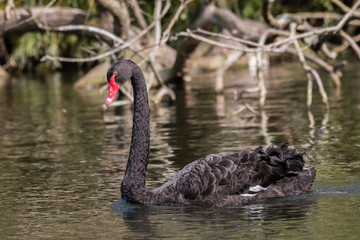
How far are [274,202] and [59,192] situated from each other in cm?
201

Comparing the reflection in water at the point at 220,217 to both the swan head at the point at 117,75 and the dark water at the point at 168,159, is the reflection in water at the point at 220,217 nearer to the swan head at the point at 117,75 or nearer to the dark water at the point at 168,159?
the dark water at the point at 168,159

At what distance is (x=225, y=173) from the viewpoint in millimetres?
5867

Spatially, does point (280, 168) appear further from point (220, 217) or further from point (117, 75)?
point (117, 75)

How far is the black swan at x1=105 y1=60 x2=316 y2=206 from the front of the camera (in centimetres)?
587

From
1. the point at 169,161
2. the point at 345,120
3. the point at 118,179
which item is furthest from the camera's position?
the point at 345,120

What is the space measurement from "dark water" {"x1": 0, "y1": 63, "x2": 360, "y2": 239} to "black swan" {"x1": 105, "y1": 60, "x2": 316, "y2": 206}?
112 mm

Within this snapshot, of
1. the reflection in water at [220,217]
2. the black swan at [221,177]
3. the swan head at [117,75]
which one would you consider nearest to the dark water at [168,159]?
the reflection in water at [220,217]

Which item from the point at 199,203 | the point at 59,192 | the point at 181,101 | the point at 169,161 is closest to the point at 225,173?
the point at 199,203

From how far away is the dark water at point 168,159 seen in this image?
5.29 m

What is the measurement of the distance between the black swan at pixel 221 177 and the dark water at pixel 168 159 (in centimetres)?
11

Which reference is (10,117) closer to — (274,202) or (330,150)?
(330,150)

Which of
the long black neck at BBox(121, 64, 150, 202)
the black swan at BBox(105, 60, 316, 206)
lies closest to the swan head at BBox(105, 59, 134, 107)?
the black swan at BBox(105, 60, 316, 206)

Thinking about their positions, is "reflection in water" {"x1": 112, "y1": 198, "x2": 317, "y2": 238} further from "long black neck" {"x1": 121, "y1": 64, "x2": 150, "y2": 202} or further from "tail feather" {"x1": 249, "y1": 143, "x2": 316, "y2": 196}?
"long black neck" {"x1": 121, "y1": 64, "x2": 150, "y2": 202}

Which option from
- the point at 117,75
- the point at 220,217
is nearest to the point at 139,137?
the point at 117,75
